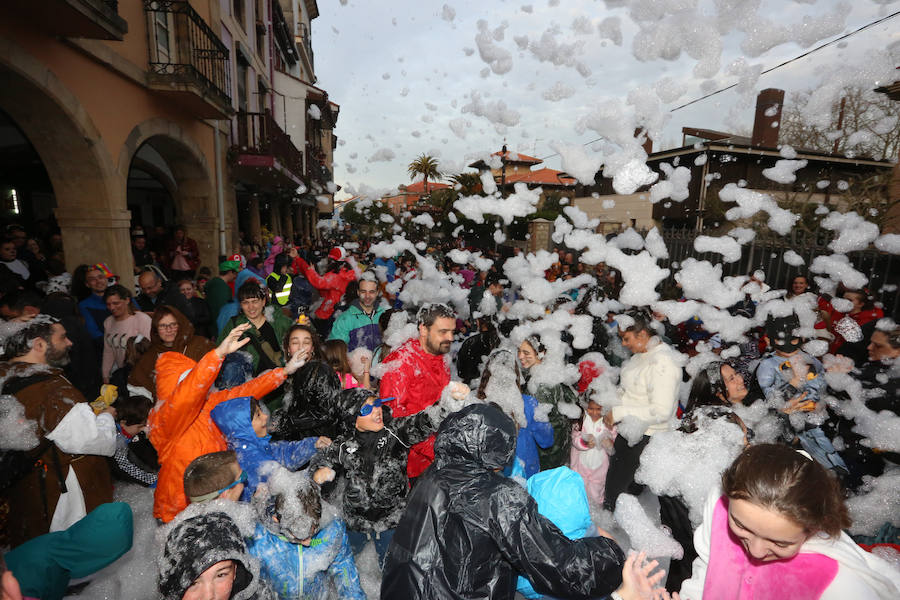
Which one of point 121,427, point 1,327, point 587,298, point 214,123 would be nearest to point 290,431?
point 121,427

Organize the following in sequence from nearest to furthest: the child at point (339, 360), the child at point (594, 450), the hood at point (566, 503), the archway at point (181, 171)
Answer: the hood at point (566, 503) → the child at point (339, 360) → the child at point (594, 450) → the archway at point (181, 171)

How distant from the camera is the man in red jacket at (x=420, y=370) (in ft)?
9.41

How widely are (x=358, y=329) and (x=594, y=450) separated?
2445 millimetres

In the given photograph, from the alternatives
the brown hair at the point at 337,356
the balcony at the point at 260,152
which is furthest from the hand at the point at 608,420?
the balcony at the point at 260,152

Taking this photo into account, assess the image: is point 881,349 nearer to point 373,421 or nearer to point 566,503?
point 566,503

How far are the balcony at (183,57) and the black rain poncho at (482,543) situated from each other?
797 centimetres

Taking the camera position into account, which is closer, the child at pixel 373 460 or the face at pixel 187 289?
the child at pixel 373 460

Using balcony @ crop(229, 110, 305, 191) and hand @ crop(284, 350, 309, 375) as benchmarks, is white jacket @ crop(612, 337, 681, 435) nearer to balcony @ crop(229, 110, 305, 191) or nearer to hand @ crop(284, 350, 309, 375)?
hand @ crop(284, 350, 309, 375)

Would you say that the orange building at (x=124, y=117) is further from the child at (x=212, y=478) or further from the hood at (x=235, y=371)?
the child at (x=212, y=478)

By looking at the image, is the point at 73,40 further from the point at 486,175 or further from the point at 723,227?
the point at 723,227

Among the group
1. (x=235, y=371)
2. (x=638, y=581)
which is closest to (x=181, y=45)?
(x=235, y=371)

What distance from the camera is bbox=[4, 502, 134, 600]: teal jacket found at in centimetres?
211

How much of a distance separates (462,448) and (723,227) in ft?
61.8

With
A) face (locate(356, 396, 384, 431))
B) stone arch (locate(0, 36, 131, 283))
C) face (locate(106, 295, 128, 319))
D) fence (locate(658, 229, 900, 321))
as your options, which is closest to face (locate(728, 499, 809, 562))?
face (locate(356, 396, 384, 431))
